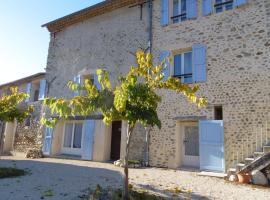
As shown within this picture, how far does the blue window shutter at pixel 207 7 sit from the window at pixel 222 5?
212 mm

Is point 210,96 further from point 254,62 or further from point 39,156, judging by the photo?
point 39,156

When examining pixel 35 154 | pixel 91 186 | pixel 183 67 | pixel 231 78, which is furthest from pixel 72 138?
pixel 231 78

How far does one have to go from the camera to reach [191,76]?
30.2ft

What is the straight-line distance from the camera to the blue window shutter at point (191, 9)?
950cm

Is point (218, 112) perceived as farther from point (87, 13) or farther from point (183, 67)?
point (87, 13)

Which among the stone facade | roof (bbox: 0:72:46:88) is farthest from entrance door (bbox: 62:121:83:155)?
the stone facade

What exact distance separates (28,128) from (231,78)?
11505 mm

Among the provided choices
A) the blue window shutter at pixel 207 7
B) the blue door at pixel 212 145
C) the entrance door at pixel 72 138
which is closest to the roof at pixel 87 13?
the blue window shutter at pixel 207 7

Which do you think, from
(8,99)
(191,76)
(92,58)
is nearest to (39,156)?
(8,99)

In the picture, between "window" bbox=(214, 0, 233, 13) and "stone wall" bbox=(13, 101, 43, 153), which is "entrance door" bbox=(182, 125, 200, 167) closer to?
"window" bbox=(214, 0, 233, 13)

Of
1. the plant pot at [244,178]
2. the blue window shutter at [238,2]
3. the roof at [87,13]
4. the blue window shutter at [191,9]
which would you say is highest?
the roof at [87,13]

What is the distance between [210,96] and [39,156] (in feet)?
29.2

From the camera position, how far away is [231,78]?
830cm

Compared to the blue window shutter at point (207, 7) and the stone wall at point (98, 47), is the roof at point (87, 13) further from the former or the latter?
the blue window shutter at point (207, 7)
